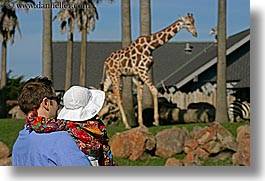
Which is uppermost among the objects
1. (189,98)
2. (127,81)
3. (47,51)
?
(47,51)

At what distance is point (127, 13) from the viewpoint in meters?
6.72

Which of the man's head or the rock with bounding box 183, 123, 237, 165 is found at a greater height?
the man's head

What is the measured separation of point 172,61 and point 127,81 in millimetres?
4264

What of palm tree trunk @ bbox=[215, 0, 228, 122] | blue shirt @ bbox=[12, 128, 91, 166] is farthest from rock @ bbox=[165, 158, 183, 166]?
blue shirt @ bbox=[12, 128, 91, 166]

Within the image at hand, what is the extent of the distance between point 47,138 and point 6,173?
1.65 m

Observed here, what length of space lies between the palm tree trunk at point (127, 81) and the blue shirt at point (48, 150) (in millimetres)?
4165

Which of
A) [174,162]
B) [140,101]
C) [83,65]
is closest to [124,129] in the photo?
[140,101]

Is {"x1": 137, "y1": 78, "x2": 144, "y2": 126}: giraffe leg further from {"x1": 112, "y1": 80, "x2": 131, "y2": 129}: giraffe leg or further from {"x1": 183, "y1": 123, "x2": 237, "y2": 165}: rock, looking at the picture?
{"x1": 183, "y1": 123, "x2": 237, "y2": 165}: rock

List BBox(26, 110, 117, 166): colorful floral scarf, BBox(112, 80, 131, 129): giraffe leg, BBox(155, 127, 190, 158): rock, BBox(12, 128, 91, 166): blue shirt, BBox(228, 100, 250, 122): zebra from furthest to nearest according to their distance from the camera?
1. BBox(228, 100, 250, 122): zebra
2. BBox(112, 80, 131, 129): giraffe leg
3. BBox(155, 127, 190, 158): rock
4. BBox(26, 110, 117, 166): colorful floral scarf
5. BBox(12, 128, 91, 166): blue shirt

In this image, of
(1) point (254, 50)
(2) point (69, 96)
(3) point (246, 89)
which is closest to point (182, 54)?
(3) point (246, 89)

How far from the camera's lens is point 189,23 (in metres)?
6.33

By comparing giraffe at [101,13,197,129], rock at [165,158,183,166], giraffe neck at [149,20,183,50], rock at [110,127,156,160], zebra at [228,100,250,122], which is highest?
giraffe neck at [149,20,183,50]

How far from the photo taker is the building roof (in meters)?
8.16

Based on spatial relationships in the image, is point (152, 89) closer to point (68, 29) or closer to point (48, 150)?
point (68, 29)
